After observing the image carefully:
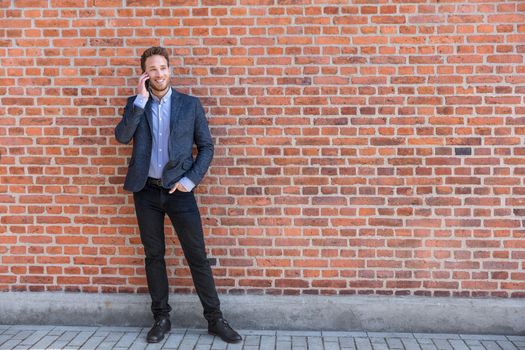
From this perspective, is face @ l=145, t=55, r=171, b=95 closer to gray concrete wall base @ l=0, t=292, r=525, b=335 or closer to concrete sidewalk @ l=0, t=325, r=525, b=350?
gray concrete wall base @ l=0, t=292, r=525, b=335

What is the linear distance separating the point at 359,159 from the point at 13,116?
2935mm

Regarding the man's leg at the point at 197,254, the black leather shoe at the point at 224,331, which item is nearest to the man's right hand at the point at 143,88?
the man's leg at the point at 197,254

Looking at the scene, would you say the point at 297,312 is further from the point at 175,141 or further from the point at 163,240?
the point at 175,141

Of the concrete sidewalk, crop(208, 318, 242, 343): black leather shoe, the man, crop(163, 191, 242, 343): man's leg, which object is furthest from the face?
the concrete sidewalk

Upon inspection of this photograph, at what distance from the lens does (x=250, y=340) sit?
4418mm

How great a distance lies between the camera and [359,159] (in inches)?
180

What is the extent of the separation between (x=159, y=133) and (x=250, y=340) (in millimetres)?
1795

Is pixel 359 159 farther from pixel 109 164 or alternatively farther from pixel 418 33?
pixel 109 164

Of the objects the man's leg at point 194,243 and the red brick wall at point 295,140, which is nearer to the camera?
the man's leg at point 194,243

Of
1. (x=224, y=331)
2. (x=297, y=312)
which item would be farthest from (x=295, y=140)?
(x=224, y=331)

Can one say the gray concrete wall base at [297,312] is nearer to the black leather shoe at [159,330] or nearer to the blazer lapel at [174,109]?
the black leather shoe at [159,330]

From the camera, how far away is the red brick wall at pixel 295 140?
4480 mm

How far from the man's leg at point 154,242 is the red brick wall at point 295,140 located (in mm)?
257

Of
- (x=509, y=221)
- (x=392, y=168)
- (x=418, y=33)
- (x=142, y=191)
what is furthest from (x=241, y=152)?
(x=509, y=221)
